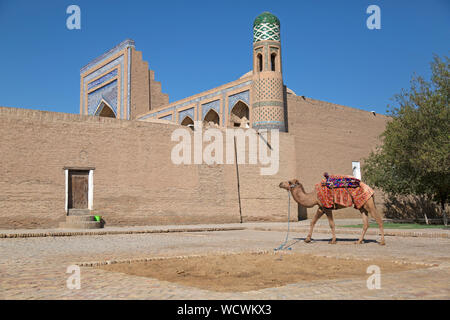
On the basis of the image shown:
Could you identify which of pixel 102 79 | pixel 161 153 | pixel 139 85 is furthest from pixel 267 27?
pixel 102 79

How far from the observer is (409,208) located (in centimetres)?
2753

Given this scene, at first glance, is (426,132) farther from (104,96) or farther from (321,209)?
(104,96)

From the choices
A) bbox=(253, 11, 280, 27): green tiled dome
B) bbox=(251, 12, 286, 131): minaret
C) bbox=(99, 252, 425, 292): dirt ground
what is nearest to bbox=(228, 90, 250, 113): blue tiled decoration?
bbox=(251, 12, 286, 131): minaret

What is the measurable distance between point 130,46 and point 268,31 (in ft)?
34.2

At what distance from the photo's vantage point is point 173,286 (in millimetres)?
4141

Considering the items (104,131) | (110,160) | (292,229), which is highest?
(104,131)

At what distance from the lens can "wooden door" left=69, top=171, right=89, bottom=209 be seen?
51.7 feet

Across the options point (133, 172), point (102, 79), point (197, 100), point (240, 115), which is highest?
point (102, 79)

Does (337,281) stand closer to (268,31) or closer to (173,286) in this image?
(173,286)

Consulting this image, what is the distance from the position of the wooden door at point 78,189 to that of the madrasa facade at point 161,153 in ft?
0.11

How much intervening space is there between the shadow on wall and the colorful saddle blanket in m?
19.2

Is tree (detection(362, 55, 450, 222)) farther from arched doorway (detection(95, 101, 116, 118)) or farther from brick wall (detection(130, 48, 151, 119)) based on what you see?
arched doorway (detection(95, 101, 116, 118))

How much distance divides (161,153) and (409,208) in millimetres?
17073
